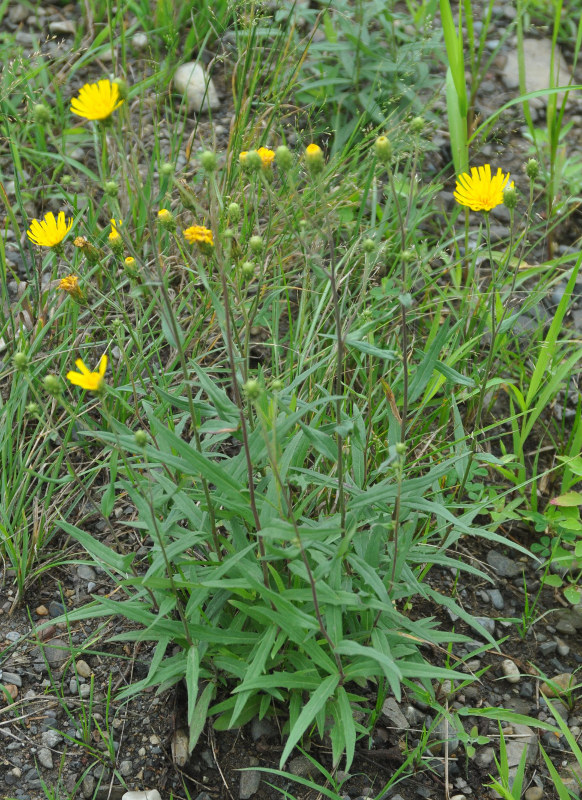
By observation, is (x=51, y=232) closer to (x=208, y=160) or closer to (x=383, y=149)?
(x=208, y=160)

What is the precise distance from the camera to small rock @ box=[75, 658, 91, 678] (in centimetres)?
212

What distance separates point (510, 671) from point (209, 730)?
0.84 m

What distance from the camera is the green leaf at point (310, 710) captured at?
1637 mm

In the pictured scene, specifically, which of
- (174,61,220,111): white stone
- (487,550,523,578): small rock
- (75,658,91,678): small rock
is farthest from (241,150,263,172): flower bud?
(174,61,220,111): white stone

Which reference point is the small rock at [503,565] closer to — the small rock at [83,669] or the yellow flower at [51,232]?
the small rock at [83,669]

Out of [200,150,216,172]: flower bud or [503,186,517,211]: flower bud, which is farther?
[503,186,517,211]: flower bud

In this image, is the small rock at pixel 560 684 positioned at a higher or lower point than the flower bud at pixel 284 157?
lower

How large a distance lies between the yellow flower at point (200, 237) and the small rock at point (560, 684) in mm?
1443

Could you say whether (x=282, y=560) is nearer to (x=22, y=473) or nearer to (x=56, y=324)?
(x=22, y=473)

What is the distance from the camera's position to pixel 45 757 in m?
1.95

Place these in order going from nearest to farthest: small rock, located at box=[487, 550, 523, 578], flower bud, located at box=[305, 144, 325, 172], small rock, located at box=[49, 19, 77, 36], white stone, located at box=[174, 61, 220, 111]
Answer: flower bud, located at box=[305, 144, 325, 172], small rock, located at box=[487, 550, 523, 578], white stone, located at box=[174, 61, 220, 111], small rock, located at box=[49, 19, 77, 36]

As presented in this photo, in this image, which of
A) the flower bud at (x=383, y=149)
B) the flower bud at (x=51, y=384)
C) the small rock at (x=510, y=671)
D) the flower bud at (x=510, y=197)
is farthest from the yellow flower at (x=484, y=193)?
the small rock at (x=510, y=671)

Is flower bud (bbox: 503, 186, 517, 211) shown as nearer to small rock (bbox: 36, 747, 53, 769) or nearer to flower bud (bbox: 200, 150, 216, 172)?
Result: flower bud (bbox: 200, 150, 216, 172)

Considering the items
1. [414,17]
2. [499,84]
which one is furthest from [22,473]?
[499,84]
